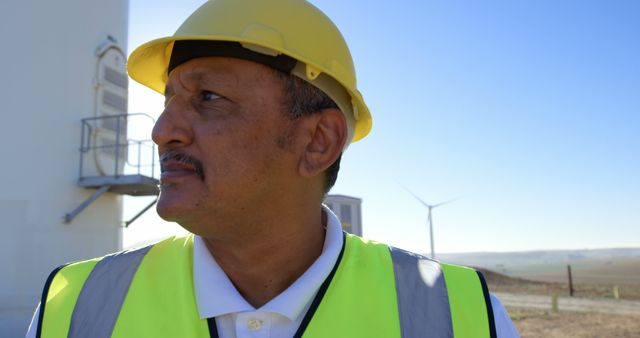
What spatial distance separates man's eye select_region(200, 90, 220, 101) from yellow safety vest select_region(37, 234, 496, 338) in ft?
2.05

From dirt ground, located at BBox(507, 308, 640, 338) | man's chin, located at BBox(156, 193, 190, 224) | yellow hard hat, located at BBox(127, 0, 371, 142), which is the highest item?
yellow hard hat, located at BBox(127, 0, 371, 142)

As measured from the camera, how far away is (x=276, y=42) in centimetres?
205

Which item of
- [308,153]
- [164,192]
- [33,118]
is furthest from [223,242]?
[33,118]

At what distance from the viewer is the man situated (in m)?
1.84

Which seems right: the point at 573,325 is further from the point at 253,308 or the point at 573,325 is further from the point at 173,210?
the point at 173,210

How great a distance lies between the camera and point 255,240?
2.03m

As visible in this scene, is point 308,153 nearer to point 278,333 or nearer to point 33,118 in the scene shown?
point 278,333

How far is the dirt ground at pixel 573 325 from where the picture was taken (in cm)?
1154

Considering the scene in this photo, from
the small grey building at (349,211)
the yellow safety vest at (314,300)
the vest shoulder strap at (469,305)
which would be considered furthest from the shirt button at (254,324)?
the small grey building at (349,211)

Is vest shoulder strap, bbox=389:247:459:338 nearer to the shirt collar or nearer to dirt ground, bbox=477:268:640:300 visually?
the shirt collar

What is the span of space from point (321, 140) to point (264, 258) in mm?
553

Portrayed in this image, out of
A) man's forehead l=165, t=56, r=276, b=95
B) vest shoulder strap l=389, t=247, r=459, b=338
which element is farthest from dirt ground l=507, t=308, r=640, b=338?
man's forehead l=165, t=56, r=276, b=95

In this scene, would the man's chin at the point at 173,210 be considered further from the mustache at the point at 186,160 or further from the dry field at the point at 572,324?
the dry field at the point at 572,324

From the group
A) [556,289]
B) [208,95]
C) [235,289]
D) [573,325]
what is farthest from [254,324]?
[556,289]
